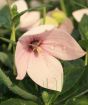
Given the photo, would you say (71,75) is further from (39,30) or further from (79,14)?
(79,14)

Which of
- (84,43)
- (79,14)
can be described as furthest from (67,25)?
(84,43)

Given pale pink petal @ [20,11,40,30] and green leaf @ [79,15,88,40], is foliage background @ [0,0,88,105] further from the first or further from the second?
pale pink petal @ [20,11,40,30]

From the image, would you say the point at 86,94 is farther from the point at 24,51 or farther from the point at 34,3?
the point at 34,3

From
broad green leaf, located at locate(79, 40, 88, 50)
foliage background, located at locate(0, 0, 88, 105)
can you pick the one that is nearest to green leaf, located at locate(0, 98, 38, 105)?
foliage background, located at locate(0, 0, 88, 105)

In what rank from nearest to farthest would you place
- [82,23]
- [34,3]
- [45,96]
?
[45,96], [82,23], [34,3]

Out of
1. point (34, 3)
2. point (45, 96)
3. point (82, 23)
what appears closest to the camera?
point (45, 96)

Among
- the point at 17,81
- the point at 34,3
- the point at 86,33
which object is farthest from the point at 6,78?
the point at 34,3

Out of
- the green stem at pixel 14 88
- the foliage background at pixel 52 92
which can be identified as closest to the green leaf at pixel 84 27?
the foliage background at pixel 52 92
